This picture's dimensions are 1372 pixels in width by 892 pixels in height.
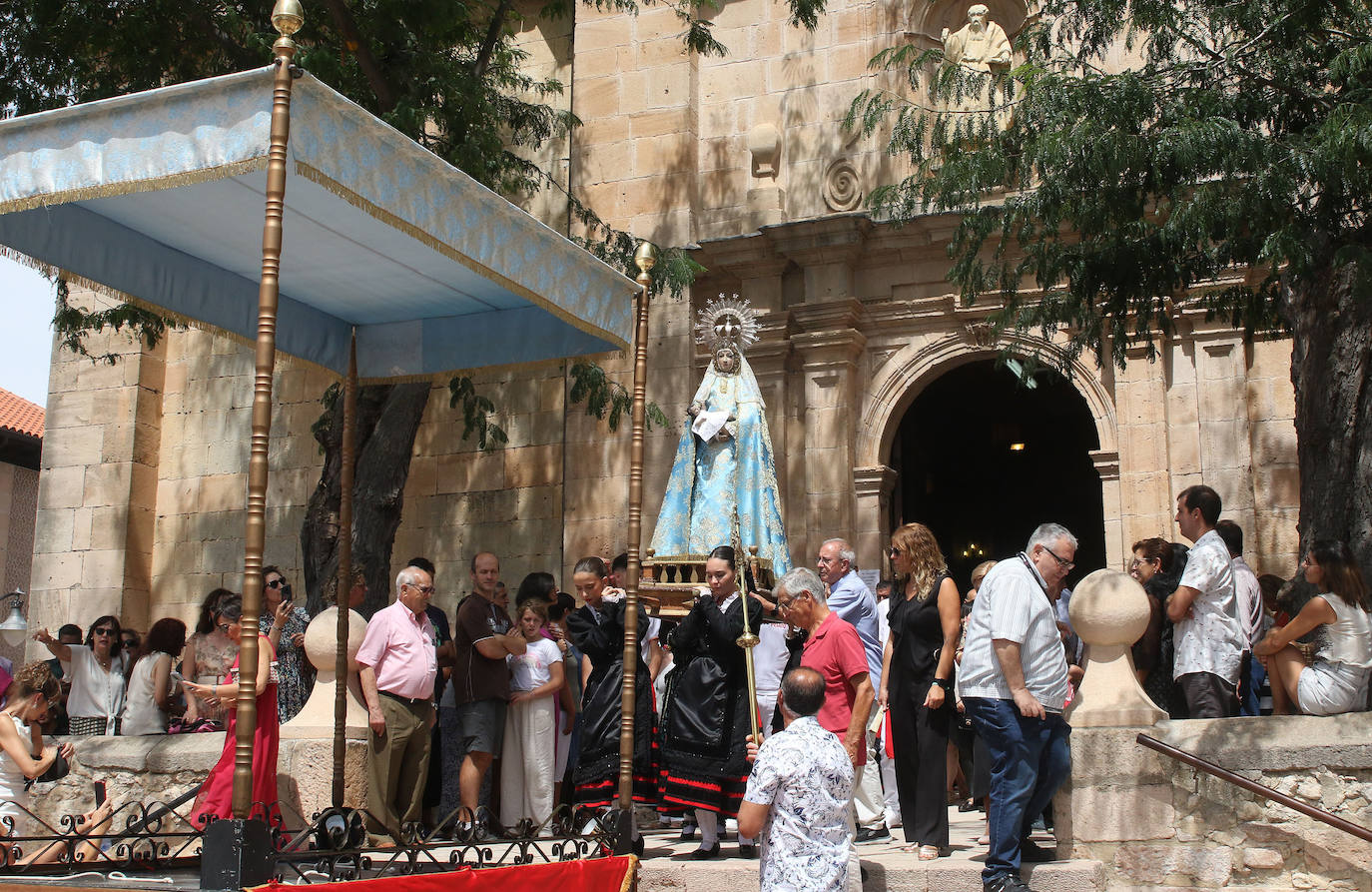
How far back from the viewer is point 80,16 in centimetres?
1173

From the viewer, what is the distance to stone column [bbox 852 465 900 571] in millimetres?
12844

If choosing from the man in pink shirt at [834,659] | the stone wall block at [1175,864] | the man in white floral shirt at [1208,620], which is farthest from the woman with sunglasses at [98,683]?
the man in white floral shirt at [1208,620]

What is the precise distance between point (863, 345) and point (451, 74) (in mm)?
4497

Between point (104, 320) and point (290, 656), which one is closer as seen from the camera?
point (290, 656)

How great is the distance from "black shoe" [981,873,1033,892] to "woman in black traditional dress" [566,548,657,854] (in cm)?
205

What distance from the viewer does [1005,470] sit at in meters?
20.1

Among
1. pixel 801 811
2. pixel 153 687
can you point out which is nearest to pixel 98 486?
pixel 153 687

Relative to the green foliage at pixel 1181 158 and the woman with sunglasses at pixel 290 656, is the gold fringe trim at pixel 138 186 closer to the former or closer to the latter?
the woman with sunglasses at pixel 290 656

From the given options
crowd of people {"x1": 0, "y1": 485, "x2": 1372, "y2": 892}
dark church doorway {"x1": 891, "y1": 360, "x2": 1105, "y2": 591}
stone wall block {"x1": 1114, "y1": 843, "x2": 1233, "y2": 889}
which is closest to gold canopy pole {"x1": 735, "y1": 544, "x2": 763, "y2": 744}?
crowd of people {"x1": 0, "y1": 485, "x2": 1372, "y2": 892}

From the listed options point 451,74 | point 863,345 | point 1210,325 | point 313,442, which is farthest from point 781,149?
point 313,442

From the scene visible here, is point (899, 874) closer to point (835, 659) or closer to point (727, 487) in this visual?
point (835, 659)

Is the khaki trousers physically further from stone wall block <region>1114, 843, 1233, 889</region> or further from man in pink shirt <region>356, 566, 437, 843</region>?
stone wall block <region>1114, 843, 1233, 889</region>

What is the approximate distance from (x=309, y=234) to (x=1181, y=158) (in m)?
5.06

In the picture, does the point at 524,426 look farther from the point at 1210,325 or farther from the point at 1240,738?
the point at 1240,738
